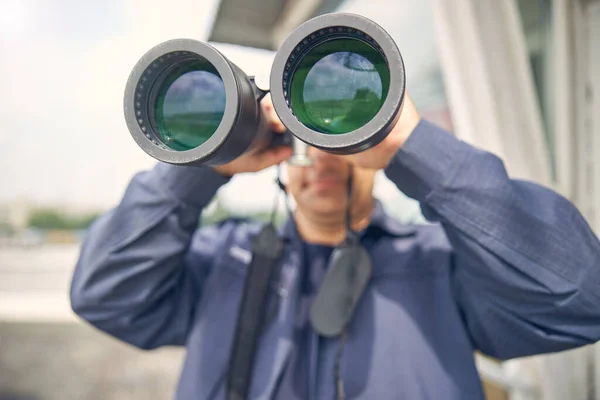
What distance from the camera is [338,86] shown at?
0.42 metres

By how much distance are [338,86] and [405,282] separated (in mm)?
391

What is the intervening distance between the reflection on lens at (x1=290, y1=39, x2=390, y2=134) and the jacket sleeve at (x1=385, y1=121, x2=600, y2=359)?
11cm

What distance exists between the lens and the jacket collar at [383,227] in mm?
715

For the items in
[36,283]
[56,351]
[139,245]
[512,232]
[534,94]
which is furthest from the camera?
[36,283]

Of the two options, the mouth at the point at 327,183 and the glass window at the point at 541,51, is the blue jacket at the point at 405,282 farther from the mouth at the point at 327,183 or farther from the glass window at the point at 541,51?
the glass window at the point at 541,51

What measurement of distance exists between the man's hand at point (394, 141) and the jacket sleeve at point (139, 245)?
0.24 m

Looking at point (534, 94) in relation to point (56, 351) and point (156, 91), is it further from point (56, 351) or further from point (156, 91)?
point (56, 351)

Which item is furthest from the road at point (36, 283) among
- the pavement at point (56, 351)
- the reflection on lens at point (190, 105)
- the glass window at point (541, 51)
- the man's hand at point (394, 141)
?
the glass window at point (541, 51)

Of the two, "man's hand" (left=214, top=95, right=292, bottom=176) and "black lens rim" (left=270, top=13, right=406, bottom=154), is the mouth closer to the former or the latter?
"man's hand" (left=214, top=95, right=292, bottom=176)

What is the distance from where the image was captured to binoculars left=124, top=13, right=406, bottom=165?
36cm

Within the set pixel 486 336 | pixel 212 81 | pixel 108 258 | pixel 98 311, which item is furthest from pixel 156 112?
pixel 486 336

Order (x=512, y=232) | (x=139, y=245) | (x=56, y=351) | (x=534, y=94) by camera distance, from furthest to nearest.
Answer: (x=56, y=351) → (x=534, y=94) → (x=139, y=245) → (x=512, y=232)

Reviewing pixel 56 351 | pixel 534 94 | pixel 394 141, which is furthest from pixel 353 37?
pixel 56 351

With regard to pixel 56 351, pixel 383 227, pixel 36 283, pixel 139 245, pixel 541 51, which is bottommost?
pixel 56 351
